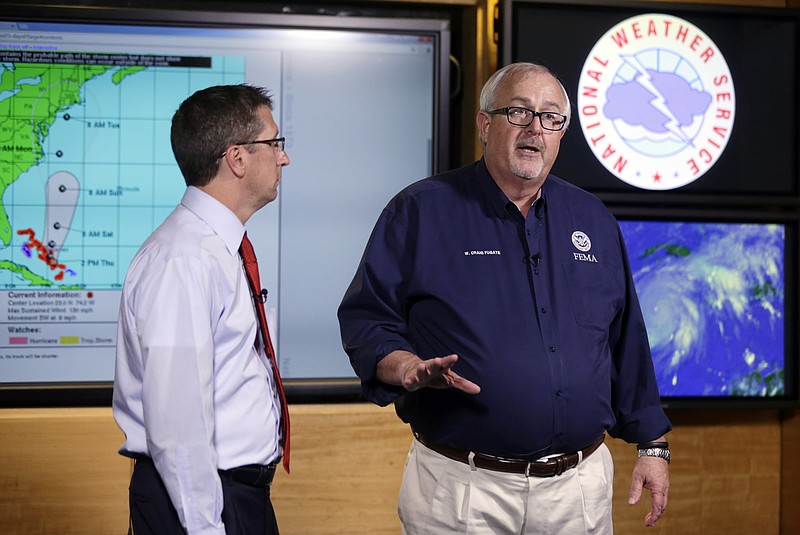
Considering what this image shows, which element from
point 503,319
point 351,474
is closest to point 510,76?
point 503,319

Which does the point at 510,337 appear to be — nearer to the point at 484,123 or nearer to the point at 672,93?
the point at 484,123

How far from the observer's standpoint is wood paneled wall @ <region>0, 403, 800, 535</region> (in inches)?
115

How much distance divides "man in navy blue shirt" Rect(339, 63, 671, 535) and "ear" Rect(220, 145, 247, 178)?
403mm

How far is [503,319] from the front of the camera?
2.12 m

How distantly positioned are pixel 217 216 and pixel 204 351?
1.06ft

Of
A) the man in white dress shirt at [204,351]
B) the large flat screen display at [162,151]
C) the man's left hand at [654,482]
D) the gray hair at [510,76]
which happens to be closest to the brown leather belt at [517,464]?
the man's left hand at [654,482]

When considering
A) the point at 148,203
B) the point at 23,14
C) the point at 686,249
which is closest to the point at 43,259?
the point at 148,203

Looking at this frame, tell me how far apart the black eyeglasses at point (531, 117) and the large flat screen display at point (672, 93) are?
794mm

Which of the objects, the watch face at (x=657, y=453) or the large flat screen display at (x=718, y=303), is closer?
→ the watch face at (x=657, y=453)

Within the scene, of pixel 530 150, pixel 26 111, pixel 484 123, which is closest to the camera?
pixel 530 150

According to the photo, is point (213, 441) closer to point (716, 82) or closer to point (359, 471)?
point (359, 471)

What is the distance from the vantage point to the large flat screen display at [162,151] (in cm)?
298

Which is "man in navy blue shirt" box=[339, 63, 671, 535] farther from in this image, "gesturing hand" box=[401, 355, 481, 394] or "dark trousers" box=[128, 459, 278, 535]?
"dark trousers" box=[128, 459, 278, 535]

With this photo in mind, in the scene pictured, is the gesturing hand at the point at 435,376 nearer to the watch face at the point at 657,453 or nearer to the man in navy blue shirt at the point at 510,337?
the man in navy blue shirt at the point at 510,337
